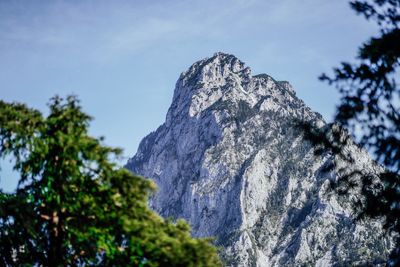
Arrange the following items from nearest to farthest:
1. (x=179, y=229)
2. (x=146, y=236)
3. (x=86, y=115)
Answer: (x=146, y=236) < (x=86, y=115) < (x=179, y=229)

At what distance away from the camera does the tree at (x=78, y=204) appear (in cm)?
1605

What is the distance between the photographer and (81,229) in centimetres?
1658

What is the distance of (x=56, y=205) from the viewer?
54.7 ft

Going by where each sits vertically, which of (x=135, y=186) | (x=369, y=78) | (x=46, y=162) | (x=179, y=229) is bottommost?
(x=179, y=229)

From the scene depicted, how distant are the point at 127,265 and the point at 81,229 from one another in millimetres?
2201

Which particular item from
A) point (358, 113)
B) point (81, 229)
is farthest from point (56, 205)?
point (358, 113)

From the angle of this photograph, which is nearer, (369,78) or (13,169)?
(13,169)

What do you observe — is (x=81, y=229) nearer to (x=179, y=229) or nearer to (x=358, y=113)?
(x=179, y=229)

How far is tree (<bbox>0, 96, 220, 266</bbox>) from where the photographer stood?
1605 centimetres

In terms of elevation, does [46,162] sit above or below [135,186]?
above

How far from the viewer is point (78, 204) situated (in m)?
16.3

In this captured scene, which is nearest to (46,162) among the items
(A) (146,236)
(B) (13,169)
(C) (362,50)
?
(B) (13,169)

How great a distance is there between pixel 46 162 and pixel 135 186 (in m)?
3.55

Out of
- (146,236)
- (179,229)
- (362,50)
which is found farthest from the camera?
(362,50)
